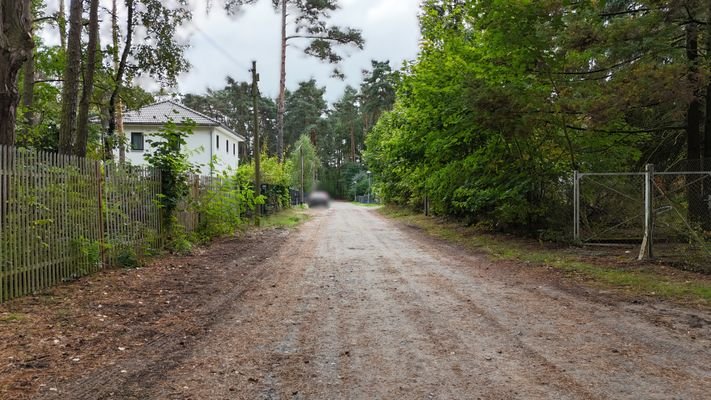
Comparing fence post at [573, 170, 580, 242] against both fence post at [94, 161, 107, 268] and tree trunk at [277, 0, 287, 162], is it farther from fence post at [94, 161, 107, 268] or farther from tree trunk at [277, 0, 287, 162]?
tree trunk at [277, 0, 287, 162]

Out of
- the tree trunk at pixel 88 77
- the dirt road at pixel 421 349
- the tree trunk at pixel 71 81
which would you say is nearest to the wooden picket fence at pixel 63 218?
the tree trunk at pixel 71 81

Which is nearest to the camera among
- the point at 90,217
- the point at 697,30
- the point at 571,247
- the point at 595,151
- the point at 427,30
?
the point at 90,217

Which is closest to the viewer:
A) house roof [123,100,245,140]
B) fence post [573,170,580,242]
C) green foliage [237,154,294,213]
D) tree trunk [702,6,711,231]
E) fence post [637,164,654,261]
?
fence post [637,164,654,261]

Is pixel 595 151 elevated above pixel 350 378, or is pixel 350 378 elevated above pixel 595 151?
pixel 595 151

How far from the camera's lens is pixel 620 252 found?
11930 mm

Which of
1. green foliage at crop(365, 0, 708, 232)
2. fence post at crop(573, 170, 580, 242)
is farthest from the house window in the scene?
fence post at crop(573, 170, 580, 242)

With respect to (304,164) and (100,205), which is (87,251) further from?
(304,164)

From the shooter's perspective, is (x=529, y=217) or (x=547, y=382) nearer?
(x=547, y=382)

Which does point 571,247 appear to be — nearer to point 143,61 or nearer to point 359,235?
point 359,235

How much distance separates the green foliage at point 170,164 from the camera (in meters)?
11.8

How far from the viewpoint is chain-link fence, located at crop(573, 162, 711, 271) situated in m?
10.9

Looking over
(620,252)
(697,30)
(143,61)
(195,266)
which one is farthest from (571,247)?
(143,61)

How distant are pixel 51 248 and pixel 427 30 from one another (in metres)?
16.0

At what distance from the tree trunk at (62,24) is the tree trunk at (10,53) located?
9479 mm
